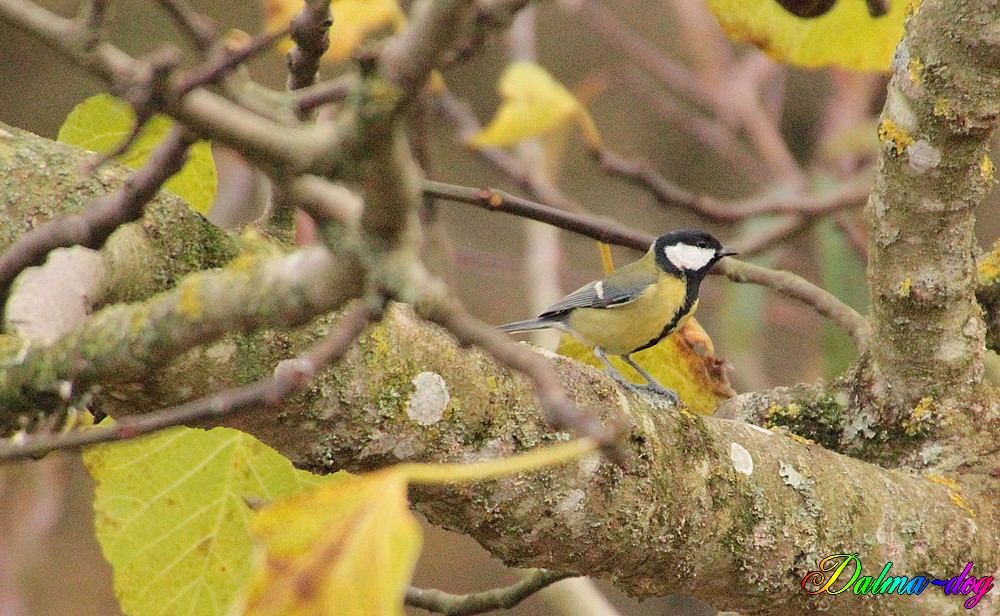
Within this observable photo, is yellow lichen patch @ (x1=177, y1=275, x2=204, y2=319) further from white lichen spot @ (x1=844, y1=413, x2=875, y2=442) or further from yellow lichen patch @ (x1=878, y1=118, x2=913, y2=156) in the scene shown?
white lichen spot @ (x1=844, y1=413, x2=875, y2=442)

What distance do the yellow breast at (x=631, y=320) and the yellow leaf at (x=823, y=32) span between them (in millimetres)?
1046

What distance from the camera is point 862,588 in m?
1.23

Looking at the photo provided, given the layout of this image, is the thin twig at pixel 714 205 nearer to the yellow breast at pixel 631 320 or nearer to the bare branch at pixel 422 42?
the yellow breast at pixel 631 320

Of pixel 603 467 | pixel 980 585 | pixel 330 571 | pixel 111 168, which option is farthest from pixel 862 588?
pixel 111 168

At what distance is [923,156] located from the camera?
50.2 inches

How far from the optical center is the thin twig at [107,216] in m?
0.55

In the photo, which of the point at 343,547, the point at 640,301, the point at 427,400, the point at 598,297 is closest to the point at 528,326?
the point at 598,297

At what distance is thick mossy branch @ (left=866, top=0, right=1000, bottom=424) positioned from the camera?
1220mm

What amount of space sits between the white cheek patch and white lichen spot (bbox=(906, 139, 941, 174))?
4.65 feet

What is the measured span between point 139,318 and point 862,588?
968mm

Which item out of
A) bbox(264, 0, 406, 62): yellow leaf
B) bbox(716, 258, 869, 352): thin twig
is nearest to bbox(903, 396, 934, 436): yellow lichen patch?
bbox(716, 258, 869, 352): thin twig

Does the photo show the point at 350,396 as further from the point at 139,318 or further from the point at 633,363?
the point at 633,363

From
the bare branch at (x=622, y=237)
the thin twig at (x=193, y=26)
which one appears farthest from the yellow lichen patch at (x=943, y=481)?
the thin twig at (x=193, y=26)

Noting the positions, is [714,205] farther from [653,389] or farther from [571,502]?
[571,502]
